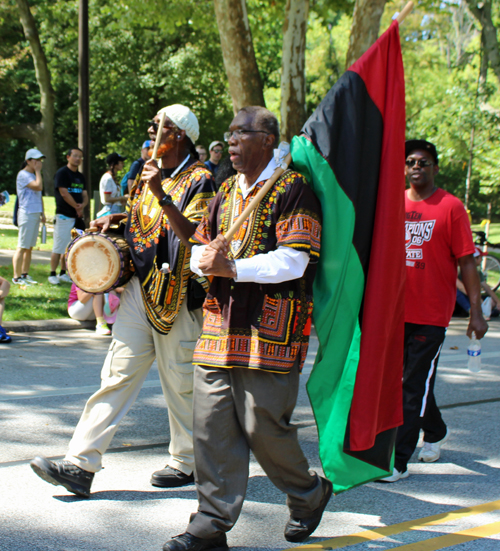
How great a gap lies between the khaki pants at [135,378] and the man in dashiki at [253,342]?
645mm

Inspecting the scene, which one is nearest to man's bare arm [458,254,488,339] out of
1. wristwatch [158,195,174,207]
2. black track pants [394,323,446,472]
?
black track pants [394,323,446,472]

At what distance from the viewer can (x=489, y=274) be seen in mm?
16406

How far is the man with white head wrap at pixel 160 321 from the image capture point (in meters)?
3.82

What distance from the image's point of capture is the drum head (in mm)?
3984

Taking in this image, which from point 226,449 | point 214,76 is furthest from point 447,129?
point 226,449

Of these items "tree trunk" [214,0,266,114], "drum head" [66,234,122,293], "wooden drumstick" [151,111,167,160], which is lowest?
"drum head" [66,234,122,293]

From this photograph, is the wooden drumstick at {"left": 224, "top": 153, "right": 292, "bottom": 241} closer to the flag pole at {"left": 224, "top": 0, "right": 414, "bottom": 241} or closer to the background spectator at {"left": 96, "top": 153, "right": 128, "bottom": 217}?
the flag pole at {"left": 224, "top": 0, "right": 414, "bottom": 241}

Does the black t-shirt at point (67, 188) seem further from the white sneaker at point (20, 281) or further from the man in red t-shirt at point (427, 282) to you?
the man in red t-shirt at point (427, 282)

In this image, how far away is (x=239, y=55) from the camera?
1111cm

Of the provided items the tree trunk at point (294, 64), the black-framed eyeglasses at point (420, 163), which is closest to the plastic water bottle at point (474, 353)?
the black-framed eyeglasses at point (420, 163)

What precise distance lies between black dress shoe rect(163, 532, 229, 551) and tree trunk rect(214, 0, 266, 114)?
28.9 ft

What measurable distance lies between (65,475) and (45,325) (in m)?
5.23

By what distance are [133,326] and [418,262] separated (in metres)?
1.90

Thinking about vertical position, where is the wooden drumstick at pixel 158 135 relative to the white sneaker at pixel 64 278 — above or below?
above
